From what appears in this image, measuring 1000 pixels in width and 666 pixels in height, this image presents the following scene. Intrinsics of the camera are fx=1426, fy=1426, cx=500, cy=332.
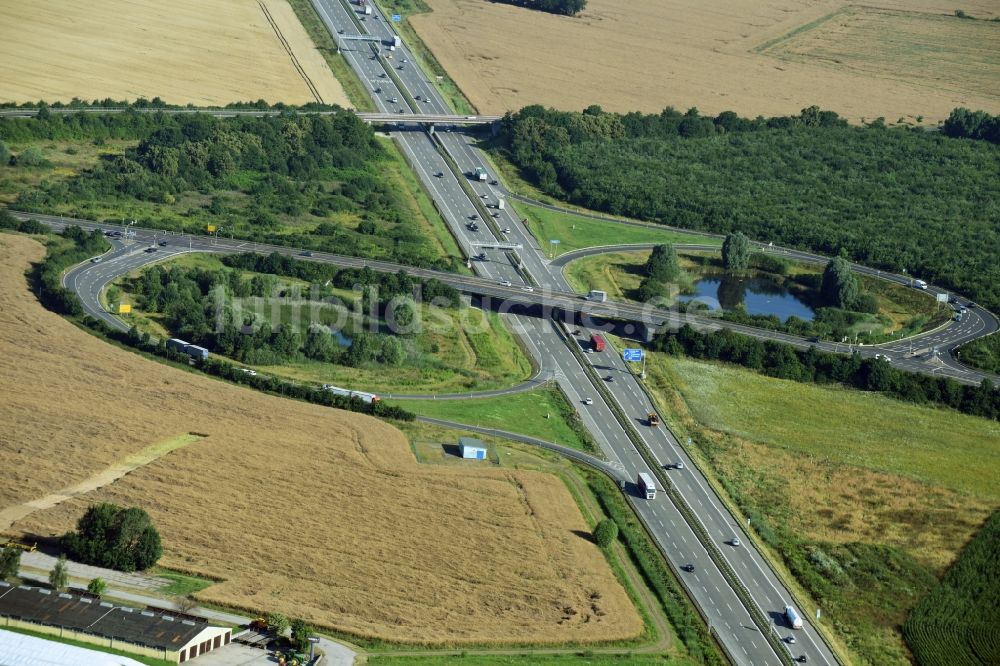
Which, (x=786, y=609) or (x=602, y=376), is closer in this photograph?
(x=786, y=609)

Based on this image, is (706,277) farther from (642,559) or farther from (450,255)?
(642,559)

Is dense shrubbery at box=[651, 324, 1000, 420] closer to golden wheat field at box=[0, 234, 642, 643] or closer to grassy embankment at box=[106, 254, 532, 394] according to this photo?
grassy embankment at box=[106, 254, 532, 394]

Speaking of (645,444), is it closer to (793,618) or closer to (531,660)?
(793,618)

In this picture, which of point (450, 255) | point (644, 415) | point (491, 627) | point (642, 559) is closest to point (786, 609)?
point (642, 559)

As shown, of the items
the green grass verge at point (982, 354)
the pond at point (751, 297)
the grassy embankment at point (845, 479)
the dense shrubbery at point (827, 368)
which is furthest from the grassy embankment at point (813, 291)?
the grassy embankment at point (845, 479)

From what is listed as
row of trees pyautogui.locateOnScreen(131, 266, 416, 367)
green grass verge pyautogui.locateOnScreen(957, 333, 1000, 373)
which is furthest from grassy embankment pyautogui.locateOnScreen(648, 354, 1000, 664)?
row of trees pyautogui.locateOnScreen(131, 266, 416, 367)

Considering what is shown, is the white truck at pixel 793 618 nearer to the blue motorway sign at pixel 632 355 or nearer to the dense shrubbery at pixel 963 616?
the dense shrubbery at pixel 963 616
